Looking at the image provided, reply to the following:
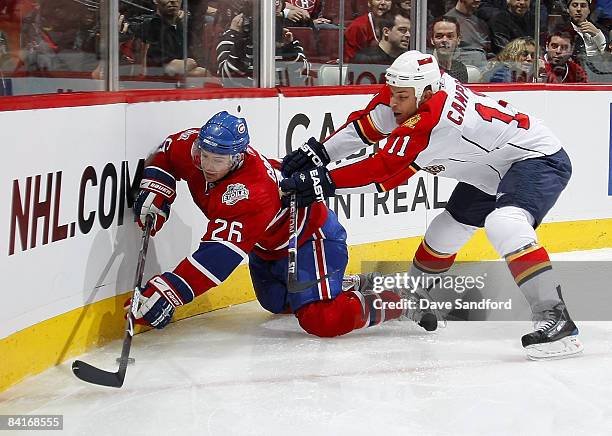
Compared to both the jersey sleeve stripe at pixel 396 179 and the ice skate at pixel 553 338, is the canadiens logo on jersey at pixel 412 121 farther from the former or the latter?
the ice skate at pixel 553 338

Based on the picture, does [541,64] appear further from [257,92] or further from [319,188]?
[319,188]

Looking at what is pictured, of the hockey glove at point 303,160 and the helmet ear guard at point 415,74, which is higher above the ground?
the helmet ear guard at point 415,74

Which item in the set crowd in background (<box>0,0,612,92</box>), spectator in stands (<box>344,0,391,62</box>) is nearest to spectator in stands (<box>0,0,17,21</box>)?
crowd in background (<box>0,0,612,92</box>)

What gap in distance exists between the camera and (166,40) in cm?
369

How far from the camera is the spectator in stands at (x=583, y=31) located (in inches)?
212

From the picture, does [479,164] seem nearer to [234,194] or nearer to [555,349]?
[555,349]

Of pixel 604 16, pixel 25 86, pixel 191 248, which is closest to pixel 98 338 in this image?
pixel 191 248

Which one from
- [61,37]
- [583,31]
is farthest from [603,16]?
[61,37]

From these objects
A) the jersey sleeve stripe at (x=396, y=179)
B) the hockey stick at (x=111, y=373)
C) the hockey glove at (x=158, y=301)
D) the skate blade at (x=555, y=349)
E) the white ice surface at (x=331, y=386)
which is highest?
the jersey sleeve stripe at (x=396, y=179)

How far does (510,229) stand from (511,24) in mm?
2214

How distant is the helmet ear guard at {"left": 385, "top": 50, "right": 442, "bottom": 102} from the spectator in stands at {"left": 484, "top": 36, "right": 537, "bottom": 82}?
5.91 feet

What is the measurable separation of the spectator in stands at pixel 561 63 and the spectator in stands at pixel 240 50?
1615 mm

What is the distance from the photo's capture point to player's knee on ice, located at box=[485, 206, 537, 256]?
3.18 metres

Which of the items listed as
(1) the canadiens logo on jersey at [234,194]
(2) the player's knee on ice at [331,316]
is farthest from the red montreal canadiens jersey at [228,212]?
(2) the player's knee on ice at [331,316]
